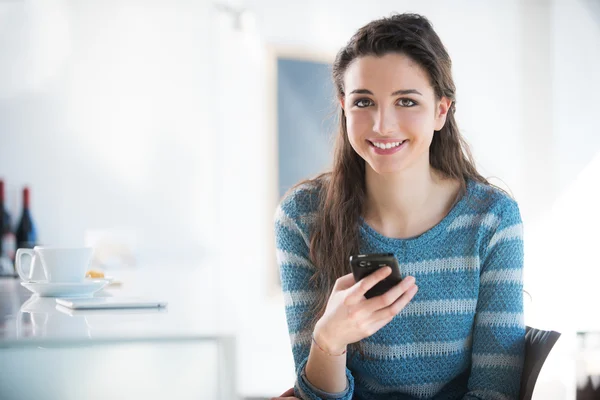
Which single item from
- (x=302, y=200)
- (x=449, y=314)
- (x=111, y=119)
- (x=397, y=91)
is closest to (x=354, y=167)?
(x=302, y=200)

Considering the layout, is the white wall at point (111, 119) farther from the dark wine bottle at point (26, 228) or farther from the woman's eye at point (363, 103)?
the woman's eye at point (363, 103)

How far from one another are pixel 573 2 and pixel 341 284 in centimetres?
453

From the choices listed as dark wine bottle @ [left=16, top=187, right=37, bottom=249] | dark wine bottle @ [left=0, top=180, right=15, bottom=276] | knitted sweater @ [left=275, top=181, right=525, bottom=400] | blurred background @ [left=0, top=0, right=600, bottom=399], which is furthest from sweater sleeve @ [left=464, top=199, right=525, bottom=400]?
dark wine bottle @ [left=16, top=187, right=37, bottom=249]

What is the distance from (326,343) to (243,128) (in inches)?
121

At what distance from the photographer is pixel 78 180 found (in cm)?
349

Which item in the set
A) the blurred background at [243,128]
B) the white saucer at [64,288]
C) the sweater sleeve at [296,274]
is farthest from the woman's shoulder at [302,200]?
the blurred background at [243,128]

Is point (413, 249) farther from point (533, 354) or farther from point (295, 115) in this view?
point (295, 115)

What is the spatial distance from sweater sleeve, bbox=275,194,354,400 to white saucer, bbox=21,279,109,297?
0.40 metres

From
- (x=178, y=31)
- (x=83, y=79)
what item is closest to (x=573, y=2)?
(x=178, y=31)

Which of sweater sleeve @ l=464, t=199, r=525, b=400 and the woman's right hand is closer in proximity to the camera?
the woman's right hand

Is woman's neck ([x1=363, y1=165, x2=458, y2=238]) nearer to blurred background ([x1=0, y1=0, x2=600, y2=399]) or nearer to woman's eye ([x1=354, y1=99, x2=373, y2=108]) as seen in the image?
woman's eye ([x1=354, y1=99, x2=373, y2=108])

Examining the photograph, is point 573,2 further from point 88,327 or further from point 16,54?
point 88,327

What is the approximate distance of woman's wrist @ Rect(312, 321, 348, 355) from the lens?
111 cm

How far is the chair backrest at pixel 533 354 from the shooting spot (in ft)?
3.69
